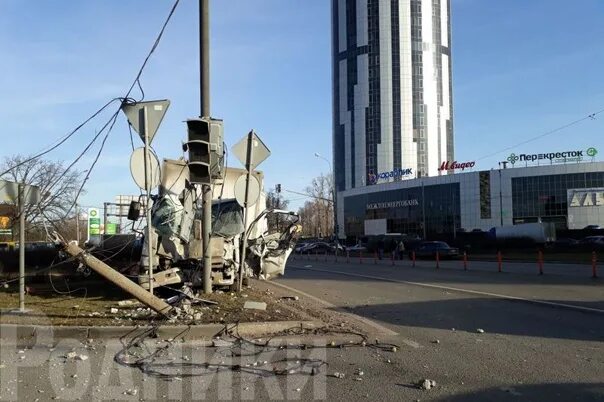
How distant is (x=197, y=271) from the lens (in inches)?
454

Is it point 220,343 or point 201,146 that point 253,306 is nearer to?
point 220,343

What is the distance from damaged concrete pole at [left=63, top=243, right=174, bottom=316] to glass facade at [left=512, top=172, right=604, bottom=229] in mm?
89787

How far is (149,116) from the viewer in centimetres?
952

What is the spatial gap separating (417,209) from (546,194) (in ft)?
72.0

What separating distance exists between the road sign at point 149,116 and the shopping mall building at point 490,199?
78632 mm

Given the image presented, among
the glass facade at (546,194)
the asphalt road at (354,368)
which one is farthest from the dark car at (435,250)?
the glass facade at (546,194)

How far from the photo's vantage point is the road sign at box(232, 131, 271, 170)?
10.8 meters

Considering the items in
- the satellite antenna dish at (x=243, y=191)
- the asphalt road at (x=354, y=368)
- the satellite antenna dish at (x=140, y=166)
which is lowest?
the asphalt road at (x=354, y=368)

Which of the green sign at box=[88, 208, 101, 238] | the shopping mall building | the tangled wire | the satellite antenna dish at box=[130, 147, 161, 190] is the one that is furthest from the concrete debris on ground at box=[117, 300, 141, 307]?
the shopping mall building

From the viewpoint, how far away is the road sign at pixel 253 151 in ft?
35.4

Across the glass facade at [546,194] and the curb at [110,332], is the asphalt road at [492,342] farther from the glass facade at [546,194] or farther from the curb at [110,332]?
the glass facade at [546,194]

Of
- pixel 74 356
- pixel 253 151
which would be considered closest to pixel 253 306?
pixel 253 151

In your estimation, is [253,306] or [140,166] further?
[253,306]

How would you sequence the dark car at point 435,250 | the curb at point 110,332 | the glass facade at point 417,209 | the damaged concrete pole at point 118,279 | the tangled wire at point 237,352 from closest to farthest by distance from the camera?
the tangled wire at point 237,352 < the curb at point 110,332 < the damaged concrete pole at point 118,279 < the dark car at point 435,250 < the glass facade at point 417,209
